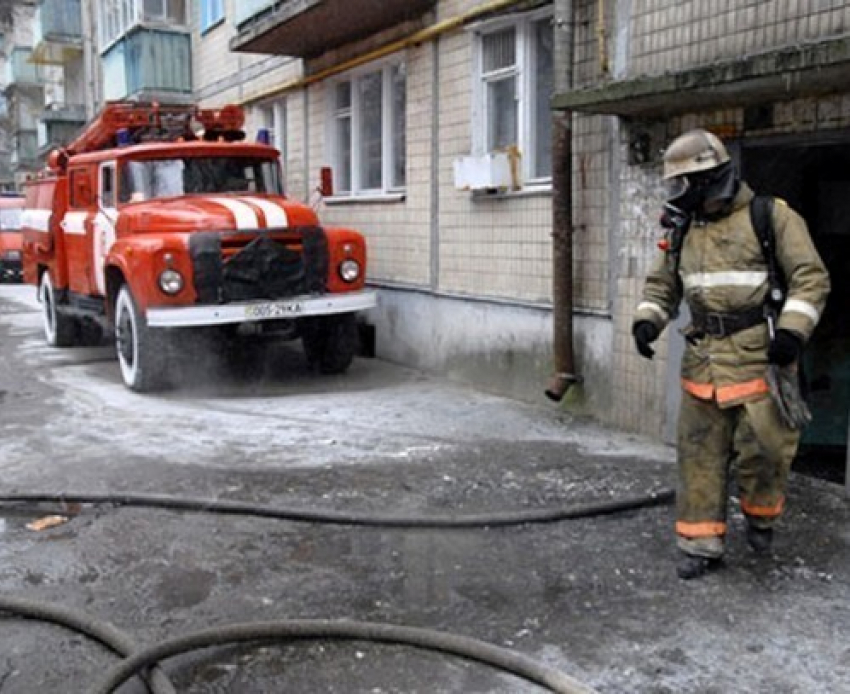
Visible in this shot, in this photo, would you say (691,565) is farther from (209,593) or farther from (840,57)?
(840,57)

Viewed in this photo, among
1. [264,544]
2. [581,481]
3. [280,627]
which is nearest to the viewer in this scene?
[280,627]

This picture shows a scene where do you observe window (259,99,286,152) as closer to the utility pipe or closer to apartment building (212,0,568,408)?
the utility pipe

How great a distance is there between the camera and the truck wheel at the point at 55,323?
12.1 metres

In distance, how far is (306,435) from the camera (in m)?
7.26

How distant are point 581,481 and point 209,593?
8.35ft

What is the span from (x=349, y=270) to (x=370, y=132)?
3.16 m

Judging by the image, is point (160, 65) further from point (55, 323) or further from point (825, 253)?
point (825, 253)

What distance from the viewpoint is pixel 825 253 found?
7.06 m

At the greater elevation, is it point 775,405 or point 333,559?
point 775,405

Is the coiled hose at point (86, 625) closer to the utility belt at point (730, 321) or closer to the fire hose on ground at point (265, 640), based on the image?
the fire hose on ground at point (265, 640)

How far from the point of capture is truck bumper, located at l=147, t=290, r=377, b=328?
835cm

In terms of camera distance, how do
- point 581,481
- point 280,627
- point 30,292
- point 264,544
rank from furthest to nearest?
1. point 30,292
2. point 581,481
3. point 264,544
4. point 280,627

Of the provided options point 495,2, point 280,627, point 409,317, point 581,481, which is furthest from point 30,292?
point 280,627

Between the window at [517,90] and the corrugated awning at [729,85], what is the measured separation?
1.71m
